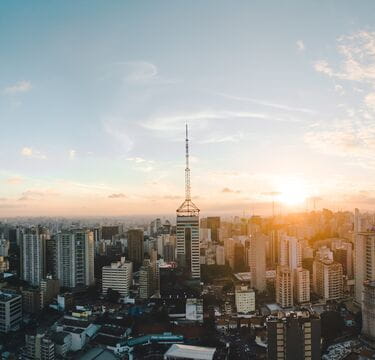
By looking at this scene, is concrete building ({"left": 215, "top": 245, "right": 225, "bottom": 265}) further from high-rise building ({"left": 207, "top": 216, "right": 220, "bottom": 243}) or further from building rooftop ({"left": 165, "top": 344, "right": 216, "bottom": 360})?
building rooftop ({"left": 165, "top": 344, "right": 216, "bottom": 360})

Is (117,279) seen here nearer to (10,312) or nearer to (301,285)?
(10,312)

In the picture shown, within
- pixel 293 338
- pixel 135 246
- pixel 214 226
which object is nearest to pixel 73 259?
pixel 135 246

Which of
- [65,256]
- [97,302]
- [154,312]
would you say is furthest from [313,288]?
[65,256]

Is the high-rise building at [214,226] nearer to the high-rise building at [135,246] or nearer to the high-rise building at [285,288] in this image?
the high-rise building at [135,246]

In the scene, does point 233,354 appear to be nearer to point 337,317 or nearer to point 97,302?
point 337,317

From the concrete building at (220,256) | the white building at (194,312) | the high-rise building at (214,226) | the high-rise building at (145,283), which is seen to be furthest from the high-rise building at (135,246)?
the white building at (194,312)
